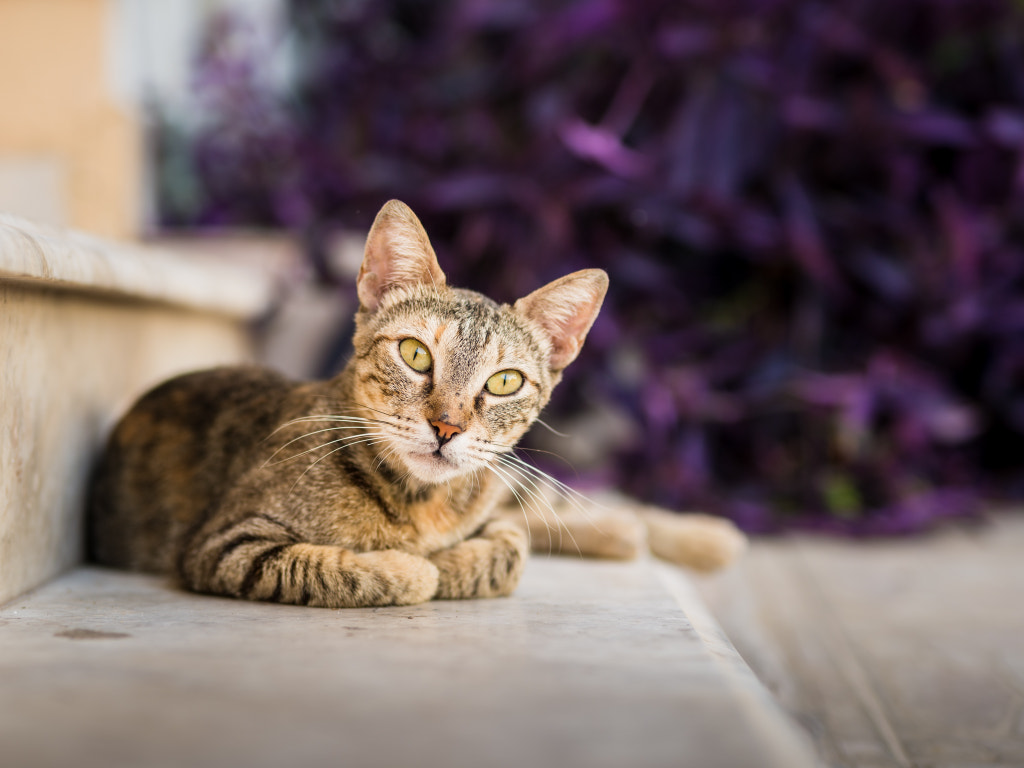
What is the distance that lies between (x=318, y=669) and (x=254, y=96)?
11.6 ft

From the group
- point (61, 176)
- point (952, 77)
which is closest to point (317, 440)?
point (61, 176)

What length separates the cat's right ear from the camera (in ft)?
6.14

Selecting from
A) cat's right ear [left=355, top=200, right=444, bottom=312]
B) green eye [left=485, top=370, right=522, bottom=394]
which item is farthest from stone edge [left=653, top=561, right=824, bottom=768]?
cat's right ear [left=355, top=200, right=444, bottom=312]

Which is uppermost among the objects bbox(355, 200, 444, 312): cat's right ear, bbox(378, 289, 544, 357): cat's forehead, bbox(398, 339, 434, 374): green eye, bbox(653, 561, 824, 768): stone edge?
bbox(355, 200, 444, 312): cat's right ear

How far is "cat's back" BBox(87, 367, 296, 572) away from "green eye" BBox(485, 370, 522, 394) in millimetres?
557

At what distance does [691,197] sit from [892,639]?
6.21 ft

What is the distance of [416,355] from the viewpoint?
1.84 metres

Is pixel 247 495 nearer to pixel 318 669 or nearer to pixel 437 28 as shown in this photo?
pixel 318 669

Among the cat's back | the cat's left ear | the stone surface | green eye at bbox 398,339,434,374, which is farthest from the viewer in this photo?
the cat's back

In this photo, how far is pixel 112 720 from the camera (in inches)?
44.0

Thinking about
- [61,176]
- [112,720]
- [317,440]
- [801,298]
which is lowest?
[112,720]

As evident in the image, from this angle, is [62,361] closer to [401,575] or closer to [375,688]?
[401,575]

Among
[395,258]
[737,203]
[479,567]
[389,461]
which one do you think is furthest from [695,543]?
[737,203]

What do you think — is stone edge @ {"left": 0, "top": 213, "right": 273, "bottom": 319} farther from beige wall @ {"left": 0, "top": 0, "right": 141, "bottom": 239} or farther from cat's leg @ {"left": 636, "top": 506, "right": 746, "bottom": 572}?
Answer: cat's leg @ {"left": 636, "top": 506, "right": 746, "bottom": 572}
